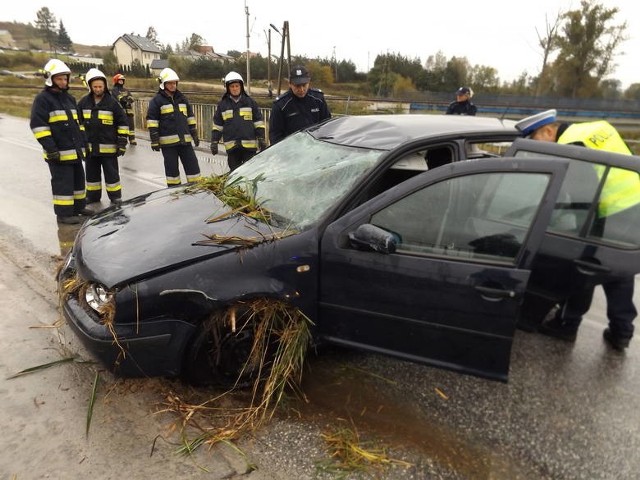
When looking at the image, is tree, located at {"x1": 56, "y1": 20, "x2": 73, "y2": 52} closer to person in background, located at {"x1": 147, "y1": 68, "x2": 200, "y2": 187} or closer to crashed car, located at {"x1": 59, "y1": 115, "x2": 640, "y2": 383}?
person in background, located at {"x1": 147, "y1": 68, "x2": 200, "y2": 187}

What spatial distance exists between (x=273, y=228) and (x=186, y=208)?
0.71m

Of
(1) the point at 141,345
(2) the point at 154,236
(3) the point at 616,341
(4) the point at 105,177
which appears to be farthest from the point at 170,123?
(3) the point at 616,341

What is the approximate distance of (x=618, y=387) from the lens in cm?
286

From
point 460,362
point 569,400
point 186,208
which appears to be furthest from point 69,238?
point 569,400

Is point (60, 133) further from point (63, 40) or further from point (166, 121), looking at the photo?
point (63, 40)

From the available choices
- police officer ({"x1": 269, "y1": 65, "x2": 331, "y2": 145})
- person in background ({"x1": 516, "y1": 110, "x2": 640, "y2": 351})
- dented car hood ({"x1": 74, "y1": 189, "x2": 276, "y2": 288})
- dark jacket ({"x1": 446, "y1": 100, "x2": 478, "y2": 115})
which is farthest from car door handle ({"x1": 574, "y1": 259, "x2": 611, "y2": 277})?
dark jacket ({"x1": 446, "y1": 100, "x2": 478, "y2": 115})

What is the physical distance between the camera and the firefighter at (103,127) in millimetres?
5906

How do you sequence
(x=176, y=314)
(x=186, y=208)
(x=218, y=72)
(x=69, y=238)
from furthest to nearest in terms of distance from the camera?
(x=218, y=72)
(x=69, y=238)
(x=186, y=208)
(x=176, y=314)

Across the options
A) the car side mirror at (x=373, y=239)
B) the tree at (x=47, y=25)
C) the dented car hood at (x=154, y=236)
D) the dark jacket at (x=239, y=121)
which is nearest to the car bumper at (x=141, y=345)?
the dented car hood at (x=154, y=236)

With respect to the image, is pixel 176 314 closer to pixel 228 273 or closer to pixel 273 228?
pixel 228 273

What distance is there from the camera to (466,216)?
7.91 feet

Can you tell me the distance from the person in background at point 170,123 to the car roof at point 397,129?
134 inches

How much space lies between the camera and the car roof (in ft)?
9.27

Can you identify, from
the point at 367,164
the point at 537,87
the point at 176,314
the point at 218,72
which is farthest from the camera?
the point at 218,72
